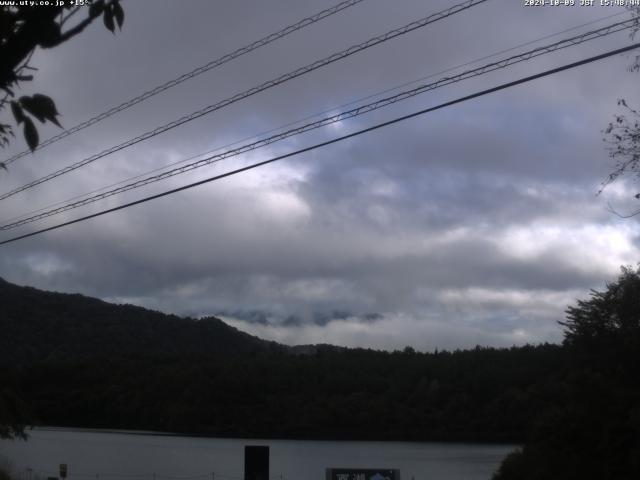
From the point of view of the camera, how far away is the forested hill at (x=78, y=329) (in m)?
66.3

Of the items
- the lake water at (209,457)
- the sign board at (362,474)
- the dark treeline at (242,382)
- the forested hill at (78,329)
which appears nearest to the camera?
the sign board at (362,474)

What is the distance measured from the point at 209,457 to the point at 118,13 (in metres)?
57.7

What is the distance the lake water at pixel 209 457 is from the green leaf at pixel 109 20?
36000 millimetres

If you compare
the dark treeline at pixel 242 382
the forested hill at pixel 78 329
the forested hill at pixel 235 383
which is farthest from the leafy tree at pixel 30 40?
the forested hill at pixel 78 329

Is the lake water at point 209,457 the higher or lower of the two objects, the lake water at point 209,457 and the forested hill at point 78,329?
the lower

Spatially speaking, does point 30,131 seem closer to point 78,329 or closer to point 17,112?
point 17,112

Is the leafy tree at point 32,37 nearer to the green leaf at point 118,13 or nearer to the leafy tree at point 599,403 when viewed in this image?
the green leaf at point 118,13

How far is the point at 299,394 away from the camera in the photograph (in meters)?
79.1

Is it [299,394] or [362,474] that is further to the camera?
[299,394]

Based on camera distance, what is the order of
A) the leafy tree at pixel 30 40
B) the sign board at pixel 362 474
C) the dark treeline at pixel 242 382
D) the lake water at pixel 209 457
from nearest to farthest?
the leafy tree at pixel 30 40 < the sign board at pixel 362 474 < the lake water at pixel 209 457 < the dark treeline at pixel 242 382

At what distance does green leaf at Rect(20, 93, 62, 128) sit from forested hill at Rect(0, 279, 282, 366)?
59.4 meters

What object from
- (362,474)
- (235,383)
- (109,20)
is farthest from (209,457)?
(109,20)

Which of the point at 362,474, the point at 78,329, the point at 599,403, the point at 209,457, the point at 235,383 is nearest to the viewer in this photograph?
the point at 362,474

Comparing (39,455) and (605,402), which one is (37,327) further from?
(605,402)
